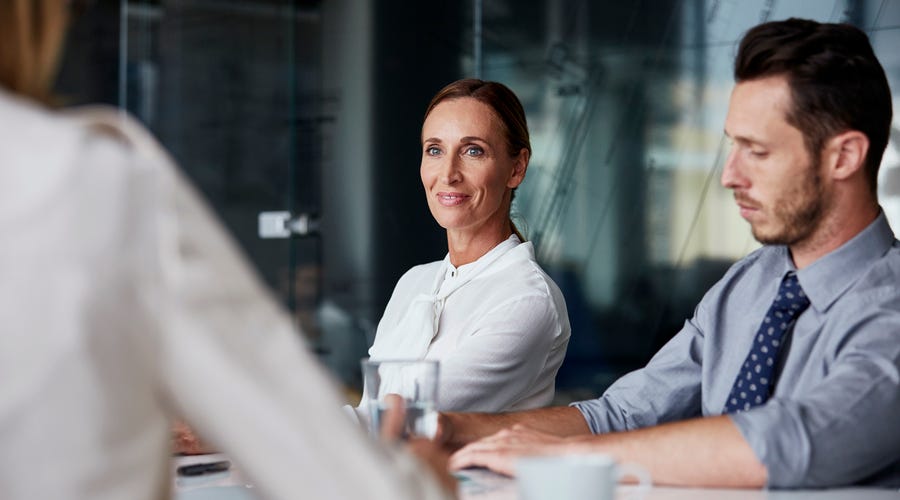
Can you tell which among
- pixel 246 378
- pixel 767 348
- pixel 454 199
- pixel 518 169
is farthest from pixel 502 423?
pixel 246 378

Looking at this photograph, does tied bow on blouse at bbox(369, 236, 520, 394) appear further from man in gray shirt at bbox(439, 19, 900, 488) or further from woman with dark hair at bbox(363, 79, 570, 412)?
man in gray shirt at bbox(439, 19, 900, 488)

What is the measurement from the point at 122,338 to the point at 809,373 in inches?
48.7

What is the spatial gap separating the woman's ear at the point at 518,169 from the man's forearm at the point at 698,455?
1.08 metres

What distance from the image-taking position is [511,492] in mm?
1449

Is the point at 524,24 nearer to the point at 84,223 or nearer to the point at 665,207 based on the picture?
the point at 665,207

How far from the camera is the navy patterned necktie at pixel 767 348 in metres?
1.80

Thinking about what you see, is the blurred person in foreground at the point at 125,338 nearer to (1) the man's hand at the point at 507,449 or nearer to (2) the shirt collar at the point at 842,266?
(1) the man's hand at the point at 507,449

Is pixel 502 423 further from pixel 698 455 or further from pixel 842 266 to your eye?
pixel 842 266

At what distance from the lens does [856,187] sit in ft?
5.97

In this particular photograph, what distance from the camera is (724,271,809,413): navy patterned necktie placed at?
5.92 ft

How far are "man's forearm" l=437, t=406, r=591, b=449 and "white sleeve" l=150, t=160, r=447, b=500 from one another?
3.26 feet

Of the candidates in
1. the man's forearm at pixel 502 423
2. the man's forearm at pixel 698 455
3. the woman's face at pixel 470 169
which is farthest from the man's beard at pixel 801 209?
the woman's face at pixel 470 169

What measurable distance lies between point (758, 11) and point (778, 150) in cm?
186

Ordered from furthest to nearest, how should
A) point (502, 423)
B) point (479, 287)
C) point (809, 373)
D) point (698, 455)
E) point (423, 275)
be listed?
point (423, 275)
point (479, 287)
point (502, 423)
point (809, 373)
point (698, 455)
